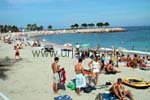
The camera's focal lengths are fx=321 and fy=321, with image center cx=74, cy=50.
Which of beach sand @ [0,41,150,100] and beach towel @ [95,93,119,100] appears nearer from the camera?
beach towel @ [95,93,119,100]

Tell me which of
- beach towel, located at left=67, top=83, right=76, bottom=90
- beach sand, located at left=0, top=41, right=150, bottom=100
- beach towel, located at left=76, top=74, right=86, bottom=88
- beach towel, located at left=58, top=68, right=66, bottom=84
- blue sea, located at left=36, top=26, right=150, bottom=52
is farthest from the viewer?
blue sea, located at left=36, top=26, right=150, bottom=52

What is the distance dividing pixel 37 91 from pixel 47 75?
3.88 metres

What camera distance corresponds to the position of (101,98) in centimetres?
1090

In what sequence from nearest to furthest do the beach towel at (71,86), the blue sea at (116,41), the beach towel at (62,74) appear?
the beach towel at (62,74) → the beach towel at (71,86) → the blue sea at (116,41)

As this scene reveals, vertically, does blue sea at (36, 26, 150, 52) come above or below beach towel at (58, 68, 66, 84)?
below

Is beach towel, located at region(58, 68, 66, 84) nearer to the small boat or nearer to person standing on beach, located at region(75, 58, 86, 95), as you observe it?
person standing on beach, located at region(75, 58, 86, 95)

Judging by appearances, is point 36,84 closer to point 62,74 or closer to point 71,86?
point 71,86

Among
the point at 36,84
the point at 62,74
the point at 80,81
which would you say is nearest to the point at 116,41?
the point at 36,84

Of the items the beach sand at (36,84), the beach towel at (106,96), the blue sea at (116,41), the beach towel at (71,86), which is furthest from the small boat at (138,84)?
the blue sea at (116,41)

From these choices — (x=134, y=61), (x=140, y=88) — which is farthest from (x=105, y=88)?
(x=134, y=61)

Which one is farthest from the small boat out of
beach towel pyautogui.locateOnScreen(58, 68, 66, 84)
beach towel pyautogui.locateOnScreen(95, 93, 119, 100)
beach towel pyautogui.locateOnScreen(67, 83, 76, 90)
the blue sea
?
the blue sea

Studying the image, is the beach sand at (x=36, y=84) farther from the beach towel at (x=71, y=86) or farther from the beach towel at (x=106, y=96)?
the beach towel at (x=106, y=96)

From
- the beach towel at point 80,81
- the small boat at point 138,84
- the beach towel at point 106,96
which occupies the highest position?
the beach towel at point 80,81

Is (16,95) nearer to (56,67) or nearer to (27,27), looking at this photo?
(56,67)
